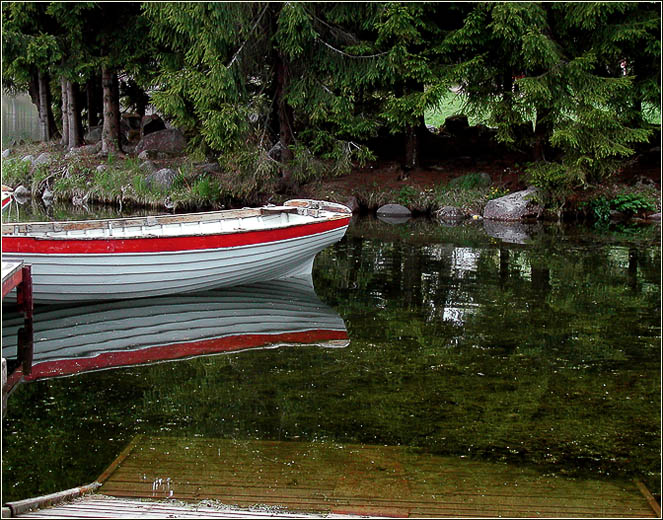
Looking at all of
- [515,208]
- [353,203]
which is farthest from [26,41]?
[515,208]

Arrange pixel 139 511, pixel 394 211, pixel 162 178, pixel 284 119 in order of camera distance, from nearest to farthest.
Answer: pixel 139 511 → pixel 394 211 → pixel 284 119 → pixel 162 178

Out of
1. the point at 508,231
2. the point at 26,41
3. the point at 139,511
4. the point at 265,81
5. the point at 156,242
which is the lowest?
the point at 139,511

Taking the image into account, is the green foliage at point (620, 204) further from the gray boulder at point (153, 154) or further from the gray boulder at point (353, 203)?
the gray boulder at point (153, 154)

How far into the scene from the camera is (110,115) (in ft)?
88.9

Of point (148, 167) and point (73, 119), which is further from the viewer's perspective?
point (73, 119)

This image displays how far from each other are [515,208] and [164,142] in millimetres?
11710

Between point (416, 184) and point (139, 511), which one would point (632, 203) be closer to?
point (416, 184)

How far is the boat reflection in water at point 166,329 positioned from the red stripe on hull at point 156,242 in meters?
0.92

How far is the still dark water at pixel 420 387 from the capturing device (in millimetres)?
7195

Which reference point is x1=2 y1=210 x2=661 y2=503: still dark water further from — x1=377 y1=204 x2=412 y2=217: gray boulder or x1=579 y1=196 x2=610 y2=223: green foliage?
x1=377 y1=204 x2=412 y2=217: gray boulder

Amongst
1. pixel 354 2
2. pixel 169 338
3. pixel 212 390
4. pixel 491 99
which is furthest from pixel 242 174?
pixel 212 390

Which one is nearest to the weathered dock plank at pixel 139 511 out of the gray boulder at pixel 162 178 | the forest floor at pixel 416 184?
the forest floor at pixel 416 184

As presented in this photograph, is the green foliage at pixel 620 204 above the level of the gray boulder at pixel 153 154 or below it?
below

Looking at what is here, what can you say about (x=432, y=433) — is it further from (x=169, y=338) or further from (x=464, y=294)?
(x=464, y=294)
